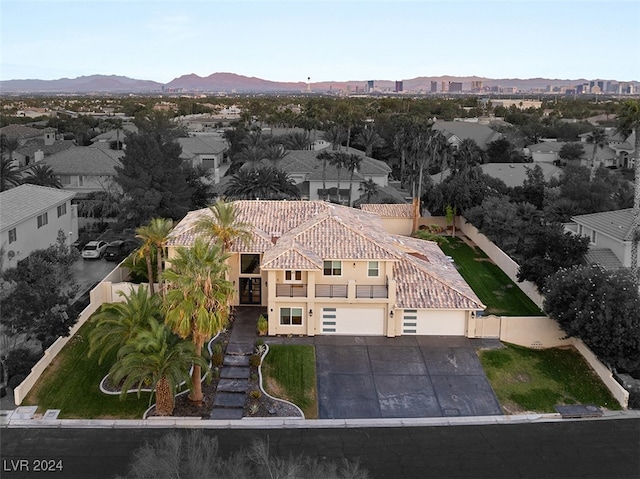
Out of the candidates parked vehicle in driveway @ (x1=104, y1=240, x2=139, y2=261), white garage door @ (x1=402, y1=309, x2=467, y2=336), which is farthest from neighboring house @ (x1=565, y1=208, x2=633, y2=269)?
parked vehicle in driveway @ (x1=104, y1=240, x2=139, y2=261)

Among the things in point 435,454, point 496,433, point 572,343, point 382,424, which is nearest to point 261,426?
point 382,424

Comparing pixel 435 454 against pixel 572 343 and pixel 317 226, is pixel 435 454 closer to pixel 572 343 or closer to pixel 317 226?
pixel 572 343

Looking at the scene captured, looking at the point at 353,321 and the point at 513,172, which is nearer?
the point at 353,321

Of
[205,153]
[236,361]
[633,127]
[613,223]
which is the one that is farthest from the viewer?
[205,153]

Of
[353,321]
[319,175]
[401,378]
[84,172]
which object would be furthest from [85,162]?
[401,378]

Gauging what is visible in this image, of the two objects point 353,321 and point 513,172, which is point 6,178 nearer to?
point 353,321

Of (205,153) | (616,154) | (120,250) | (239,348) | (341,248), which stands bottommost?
(239,348)

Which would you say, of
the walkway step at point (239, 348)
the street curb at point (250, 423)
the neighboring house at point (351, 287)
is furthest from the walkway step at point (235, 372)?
the neighboring house at point (351, 287)

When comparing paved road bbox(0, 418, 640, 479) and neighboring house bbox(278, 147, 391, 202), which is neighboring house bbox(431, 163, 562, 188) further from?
paved road bbox(0, 418, 640, 479)
